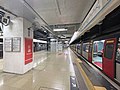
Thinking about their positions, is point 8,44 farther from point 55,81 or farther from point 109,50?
point 109,50

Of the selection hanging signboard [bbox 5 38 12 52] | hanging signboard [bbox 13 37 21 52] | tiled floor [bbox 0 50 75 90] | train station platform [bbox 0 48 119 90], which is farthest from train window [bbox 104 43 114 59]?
hanging signboard [bbox 5 38 12 52]

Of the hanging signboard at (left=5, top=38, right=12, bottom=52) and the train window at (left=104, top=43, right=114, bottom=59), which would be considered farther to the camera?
the hanging signboard at (left=5, top=38, right=12, bottom=52)

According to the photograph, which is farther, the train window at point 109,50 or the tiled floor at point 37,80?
the train window at point 109,50

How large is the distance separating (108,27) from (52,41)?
57.0 ft

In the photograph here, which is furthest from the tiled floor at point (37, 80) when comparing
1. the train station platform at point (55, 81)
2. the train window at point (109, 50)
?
the train window at point (109, 50)

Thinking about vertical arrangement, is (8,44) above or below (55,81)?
above

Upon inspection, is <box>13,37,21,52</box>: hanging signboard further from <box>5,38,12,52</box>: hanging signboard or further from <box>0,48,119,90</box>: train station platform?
<box>0,48,119,90</box>: train station platform

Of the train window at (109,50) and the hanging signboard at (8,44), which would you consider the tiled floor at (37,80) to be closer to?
the hanging signboard at (8,44)

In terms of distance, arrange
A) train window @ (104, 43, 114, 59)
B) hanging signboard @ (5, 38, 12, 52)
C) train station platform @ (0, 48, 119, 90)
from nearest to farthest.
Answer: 1. train station platform @ (0, 48, 119, 90)
2. train window @ (104, 43, 114, 59)
3. hanging signboard @ (5, 38, 12, 52)

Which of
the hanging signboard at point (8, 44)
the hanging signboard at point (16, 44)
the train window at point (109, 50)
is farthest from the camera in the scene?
the hanging signboard at point (8, 44)

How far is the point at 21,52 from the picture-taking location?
495 centimetres

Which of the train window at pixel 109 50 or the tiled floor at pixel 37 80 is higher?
the train window at pixel 109 50

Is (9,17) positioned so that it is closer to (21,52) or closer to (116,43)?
(21,52)

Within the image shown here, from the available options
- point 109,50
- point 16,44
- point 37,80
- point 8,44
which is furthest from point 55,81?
point 8,44
